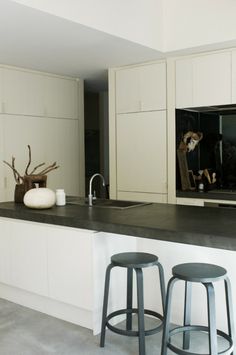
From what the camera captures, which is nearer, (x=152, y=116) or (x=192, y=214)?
(x=192, y=214)

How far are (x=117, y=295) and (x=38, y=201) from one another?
0.95 m

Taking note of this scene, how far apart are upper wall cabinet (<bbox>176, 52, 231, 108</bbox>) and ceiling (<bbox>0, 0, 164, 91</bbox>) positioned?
0.38m

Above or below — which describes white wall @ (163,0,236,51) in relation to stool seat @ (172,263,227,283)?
above

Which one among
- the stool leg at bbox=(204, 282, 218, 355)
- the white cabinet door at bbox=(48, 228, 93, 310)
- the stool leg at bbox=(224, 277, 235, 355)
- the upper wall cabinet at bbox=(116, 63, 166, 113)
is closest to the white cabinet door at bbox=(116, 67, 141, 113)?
the upper wall cabinet at bbox=(116, 63, 166, 113)

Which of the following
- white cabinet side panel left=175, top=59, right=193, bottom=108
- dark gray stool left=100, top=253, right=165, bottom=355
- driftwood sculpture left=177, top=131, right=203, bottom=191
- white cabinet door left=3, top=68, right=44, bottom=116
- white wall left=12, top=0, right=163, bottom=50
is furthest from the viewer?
white cabinet door left=3, top=68, right=44, bottom=116

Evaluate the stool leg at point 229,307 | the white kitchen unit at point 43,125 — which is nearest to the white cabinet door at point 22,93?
the white kitchen unit at point 43,125

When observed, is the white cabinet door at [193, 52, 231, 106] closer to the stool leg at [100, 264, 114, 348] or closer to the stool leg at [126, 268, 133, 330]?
the stool leg at [126, 268, 133, 330]

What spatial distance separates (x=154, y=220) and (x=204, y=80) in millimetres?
2208

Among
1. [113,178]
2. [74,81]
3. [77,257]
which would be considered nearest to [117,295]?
[77,257]

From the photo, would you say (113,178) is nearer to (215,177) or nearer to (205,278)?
(215,177)

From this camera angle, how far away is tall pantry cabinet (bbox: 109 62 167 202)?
4.73 metres

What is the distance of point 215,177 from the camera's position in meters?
4.93

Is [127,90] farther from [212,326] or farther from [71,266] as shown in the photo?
[212,326]

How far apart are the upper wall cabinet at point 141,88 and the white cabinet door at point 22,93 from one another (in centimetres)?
102
